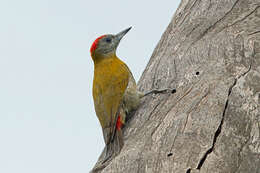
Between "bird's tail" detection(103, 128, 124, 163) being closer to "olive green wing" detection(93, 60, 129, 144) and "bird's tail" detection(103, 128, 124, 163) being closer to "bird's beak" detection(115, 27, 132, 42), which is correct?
"olive green wing" detection(93, 60, 129, 144)

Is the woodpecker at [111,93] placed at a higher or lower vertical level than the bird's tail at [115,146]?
higher

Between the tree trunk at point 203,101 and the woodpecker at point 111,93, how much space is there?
129 mm

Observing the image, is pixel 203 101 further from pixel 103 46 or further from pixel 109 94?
pixel 103 46

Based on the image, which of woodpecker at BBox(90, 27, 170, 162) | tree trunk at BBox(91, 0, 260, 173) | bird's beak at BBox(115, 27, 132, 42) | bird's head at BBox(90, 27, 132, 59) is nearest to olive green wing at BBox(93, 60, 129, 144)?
woodpecker at BBox(90, 27, 170, 162)

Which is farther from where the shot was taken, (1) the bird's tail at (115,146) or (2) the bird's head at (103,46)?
(2) the bird's head at (103,46)

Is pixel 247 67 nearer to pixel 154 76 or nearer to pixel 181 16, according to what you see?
pixel 154 76

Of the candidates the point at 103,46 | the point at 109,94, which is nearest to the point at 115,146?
the point at 109,94

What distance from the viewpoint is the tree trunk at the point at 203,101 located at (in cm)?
360

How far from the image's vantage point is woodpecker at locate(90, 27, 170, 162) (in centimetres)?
460

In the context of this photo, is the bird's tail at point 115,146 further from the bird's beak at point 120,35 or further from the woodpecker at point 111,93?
the bird's beak at point 120,35

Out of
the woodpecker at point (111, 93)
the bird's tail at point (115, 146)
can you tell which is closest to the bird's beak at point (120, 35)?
the woodpecker at point (111, 93)

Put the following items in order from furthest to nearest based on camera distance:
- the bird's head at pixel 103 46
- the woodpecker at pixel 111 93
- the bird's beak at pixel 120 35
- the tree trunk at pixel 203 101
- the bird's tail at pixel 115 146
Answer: the bird's beak at pixel 120 35 → the bird's head at pixel 103 46 → the woodpecker at pixel 111 93 → the bird's tail at pixel 115 146 → the tree trunk at pixel 203 101

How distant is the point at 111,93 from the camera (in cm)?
506

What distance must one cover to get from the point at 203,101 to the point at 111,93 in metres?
1.36
